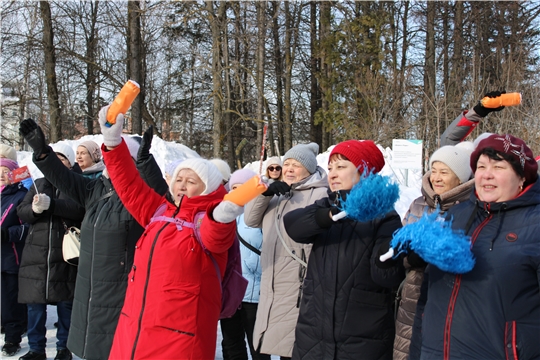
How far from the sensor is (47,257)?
4391 mm

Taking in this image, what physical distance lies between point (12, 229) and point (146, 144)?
246 centimetres

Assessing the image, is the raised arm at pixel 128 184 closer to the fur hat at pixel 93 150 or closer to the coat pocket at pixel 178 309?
the coat pocket at pixel 178 309

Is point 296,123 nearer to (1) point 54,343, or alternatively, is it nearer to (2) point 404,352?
(1) point 54,343

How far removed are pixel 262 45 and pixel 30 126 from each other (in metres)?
15.6

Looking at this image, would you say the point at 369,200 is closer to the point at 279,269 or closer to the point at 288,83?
the point at 279,269

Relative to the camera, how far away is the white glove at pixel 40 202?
13.7 ft

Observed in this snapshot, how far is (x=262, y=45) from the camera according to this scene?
1795 cm

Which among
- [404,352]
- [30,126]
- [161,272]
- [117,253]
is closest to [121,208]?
[117,253]

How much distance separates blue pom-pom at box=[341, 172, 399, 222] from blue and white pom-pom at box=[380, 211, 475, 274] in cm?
23

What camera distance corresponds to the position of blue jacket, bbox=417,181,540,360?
6.15 ft

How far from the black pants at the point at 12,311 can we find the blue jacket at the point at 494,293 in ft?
13.7

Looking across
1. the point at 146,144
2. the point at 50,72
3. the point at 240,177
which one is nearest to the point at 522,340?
the point at 146,144

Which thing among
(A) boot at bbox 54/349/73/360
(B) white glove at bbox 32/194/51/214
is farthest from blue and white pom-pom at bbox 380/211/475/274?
(A) boot at bbox 54/349/73/360

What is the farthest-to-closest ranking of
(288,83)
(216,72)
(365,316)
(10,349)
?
1. (288,83)
2. (216,72)
3. (10,349)
4. (365,316)
